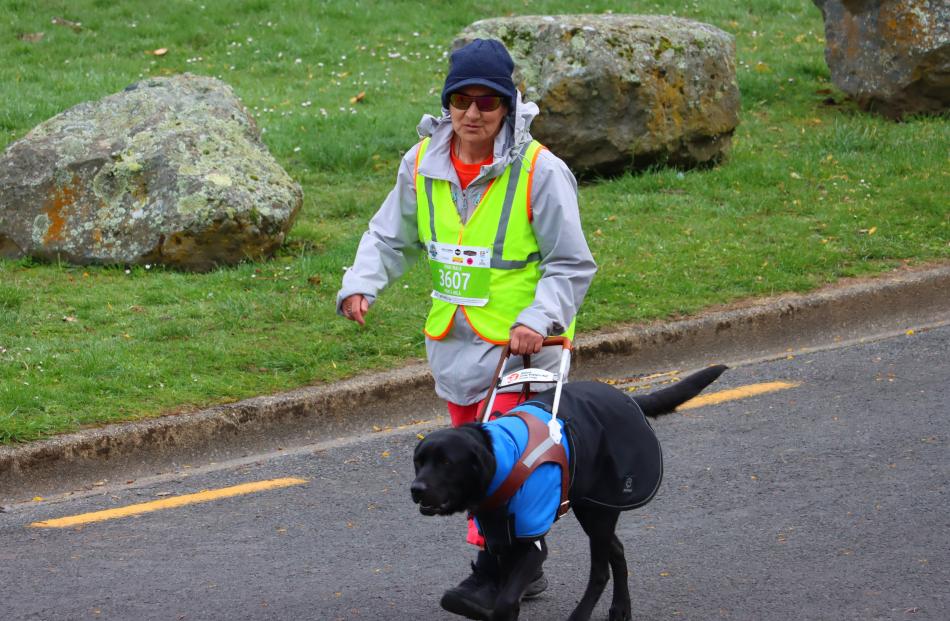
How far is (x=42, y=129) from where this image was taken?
8.99 metres

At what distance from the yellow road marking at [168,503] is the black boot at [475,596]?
190cm

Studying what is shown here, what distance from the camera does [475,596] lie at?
3.93 meters

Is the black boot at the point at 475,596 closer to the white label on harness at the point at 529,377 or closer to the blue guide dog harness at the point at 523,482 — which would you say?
the blue guide dog harness at the point at 523,482

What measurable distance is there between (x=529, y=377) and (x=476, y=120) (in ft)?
2.62

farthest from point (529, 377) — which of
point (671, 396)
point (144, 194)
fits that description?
point (144, 194)

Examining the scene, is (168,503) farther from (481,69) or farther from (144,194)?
(144,194)

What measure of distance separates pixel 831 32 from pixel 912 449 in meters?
7.02

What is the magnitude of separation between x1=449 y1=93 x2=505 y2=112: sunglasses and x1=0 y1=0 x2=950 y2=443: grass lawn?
2.79 metres

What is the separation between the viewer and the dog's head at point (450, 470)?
3539 millimetres

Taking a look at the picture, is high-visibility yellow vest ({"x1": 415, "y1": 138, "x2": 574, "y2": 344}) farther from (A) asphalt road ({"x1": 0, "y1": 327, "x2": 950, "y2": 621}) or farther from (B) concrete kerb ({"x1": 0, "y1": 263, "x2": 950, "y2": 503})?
(B) concrete kerb ({"x1": 0, "y1": 263, "x2": 950, "y2": 503})

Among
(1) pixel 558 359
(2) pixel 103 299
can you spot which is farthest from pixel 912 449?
(2) pixel 103 299

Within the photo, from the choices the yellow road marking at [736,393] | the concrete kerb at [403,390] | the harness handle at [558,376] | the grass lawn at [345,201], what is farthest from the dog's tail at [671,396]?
the grass lawn at [345,201]

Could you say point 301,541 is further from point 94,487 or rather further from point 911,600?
point 911,600

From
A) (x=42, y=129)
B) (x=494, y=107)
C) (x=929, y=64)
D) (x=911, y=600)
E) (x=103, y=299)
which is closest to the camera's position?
(x=494, y=107)
